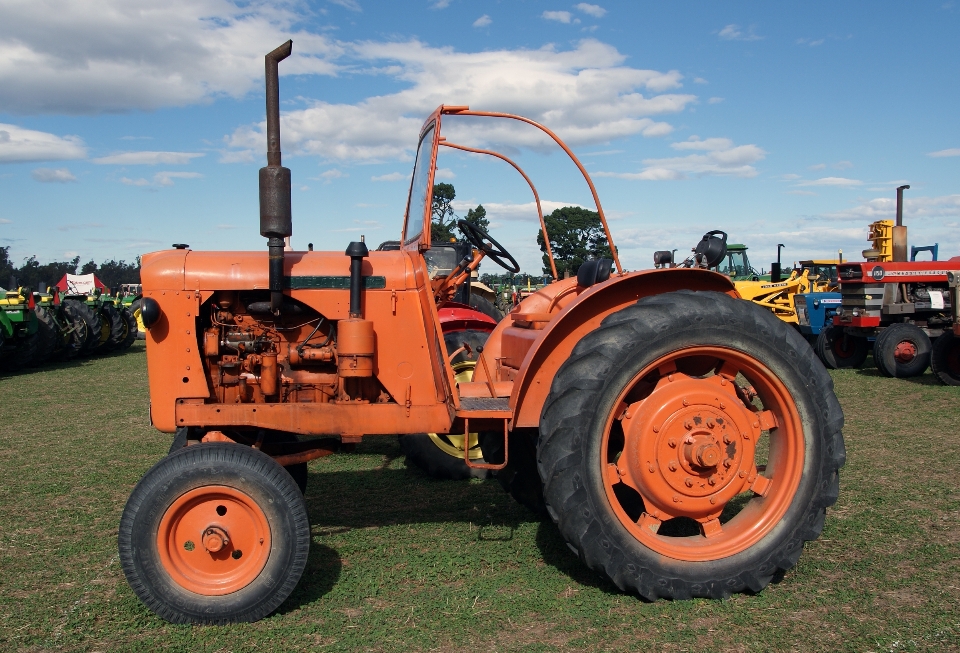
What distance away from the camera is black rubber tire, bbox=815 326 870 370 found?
12445 millimetres

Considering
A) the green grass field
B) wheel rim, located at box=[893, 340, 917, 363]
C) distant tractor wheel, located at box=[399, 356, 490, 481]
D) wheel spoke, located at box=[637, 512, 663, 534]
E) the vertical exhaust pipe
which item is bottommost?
the green grass field

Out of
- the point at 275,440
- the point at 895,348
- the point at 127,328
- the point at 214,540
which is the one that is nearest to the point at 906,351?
the point at 895,348

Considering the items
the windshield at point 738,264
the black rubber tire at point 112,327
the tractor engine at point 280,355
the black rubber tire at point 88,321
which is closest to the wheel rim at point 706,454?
the tractor engine at point 280,355

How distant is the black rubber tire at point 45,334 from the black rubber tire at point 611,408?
13.6 m

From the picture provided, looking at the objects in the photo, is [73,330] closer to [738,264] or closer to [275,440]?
[275,440]

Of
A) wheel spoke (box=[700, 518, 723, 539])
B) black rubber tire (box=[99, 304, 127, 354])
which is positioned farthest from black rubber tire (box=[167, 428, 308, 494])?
black rubber tire (box=[99, 304, 127, 354])

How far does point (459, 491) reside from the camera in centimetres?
518

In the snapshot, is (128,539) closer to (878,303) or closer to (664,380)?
(664,380)

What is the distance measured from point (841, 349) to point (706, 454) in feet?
35.0

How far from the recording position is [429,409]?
140 inches

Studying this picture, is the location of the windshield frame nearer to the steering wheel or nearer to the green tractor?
the steering wheel

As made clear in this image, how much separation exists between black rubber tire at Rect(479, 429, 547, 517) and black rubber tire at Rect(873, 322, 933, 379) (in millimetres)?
8580

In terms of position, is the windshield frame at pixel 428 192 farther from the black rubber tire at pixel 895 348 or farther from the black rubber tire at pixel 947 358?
the black rubber tire at pixel 895 348

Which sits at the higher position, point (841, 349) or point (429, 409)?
point (429, 409)
